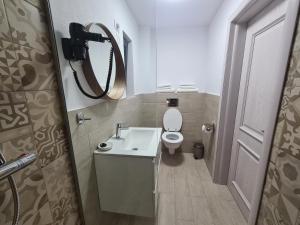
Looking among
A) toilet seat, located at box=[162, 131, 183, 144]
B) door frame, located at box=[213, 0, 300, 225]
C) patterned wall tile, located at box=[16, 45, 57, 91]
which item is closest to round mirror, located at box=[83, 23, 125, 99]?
patterned wall tile, located at box=[16, 45, 57, 91]

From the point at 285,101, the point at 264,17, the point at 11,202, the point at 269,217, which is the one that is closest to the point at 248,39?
the point at 264,17

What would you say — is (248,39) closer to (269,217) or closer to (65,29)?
(269,217)

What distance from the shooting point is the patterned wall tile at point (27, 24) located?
22.8 inches

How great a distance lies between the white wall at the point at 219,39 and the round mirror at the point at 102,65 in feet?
4.00

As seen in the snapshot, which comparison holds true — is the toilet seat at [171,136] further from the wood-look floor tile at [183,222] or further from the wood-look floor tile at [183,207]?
the wood-look floor tile at [183,222]

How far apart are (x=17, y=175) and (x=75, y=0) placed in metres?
1.04

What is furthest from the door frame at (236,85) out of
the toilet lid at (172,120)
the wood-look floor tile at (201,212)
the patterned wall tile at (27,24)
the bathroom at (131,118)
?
the patterned wall tile at (27,24)

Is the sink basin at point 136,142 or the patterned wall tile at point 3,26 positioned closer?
the patterned wall tile at point 3,26

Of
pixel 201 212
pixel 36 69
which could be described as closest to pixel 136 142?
pixel 201 212

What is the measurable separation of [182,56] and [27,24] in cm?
243

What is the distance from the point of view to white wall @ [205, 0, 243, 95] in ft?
5.38

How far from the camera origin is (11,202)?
1.89 ft

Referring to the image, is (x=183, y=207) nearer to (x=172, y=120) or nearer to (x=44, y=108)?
(x=172, y=120)

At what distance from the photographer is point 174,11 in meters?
2.04
